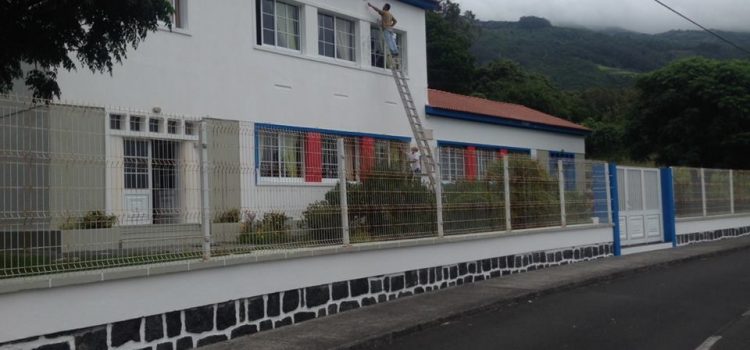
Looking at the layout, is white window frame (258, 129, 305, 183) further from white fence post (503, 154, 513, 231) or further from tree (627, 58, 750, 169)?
tree (627, 58, 750, 169)

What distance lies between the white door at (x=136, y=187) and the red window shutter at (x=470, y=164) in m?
6.38

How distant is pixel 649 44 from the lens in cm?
11994

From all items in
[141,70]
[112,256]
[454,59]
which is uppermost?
[454,59]

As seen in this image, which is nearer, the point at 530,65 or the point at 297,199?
the point at 297,199

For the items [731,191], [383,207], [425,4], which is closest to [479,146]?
[425,4]

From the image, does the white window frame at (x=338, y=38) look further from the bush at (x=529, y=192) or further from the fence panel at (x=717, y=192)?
the fence panel at (x=717, y=192)

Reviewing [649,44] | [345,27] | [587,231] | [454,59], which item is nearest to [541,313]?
[587,231]

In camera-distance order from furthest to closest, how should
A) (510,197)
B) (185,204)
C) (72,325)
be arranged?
(510,197), (185,204), (72,325)

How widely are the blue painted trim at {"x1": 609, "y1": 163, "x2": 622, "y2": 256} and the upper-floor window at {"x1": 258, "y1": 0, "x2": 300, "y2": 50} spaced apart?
826 centimetres

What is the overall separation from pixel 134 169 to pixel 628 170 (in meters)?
14.0

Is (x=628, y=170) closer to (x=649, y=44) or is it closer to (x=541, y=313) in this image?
(x=541, y=313)

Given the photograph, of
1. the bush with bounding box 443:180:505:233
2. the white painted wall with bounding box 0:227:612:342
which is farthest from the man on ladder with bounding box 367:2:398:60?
the white painted wall with bounding box 0:227:612:342

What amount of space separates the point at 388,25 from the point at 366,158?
10.5m

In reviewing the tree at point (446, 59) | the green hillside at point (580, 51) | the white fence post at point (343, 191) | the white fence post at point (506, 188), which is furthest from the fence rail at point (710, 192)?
the green hillside at point (580, 51)
